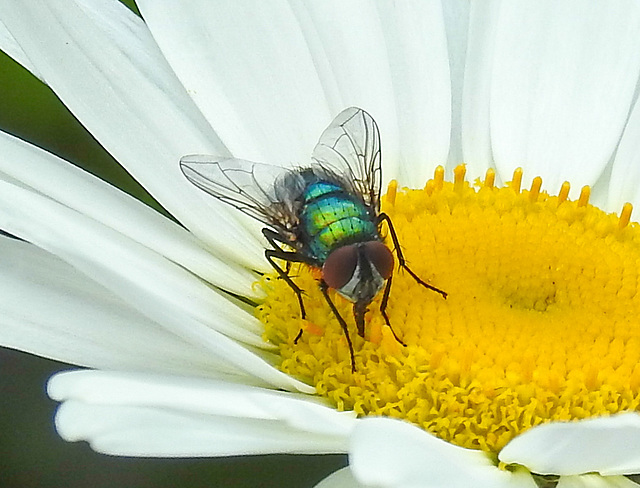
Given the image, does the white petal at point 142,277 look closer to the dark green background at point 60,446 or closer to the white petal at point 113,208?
the white petal at point 113,208

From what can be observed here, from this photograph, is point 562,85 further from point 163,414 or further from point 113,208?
point 163,414

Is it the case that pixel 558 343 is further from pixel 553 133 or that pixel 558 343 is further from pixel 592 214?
pixel 553 133

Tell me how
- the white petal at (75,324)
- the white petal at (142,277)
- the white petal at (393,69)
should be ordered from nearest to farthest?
the white petal at (142,277)
the white petal at (75,324)
the white petal at (393,69)

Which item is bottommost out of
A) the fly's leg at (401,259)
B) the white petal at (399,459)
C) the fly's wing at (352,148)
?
the white petal at (399,459)

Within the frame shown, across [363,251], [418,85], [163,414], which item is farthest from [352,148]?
[163,414]

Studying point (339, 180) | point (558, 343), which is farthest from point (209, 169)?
point (558, 343)

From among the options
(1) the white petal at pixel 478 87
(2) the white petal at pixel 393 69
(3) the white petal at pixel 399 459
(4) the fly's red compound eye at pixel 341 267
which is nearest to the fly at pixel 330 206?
(4) the fly's red compound eye at pixel 341 267

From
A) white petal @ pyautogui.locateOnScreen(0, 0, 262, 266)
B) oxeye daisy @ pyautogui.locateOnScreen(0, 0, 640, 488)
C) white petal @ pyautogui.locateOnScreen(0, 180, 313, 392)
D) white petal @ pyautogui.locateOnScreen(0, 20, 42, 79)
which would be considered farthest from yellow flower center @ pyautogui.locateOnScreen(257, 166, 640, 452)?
white petal @ pyautogui.locateOnScreen(0, 20, 42, 79)

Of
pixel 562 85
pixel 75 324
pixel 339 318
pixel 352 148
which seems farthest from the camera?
pixel 562 85
